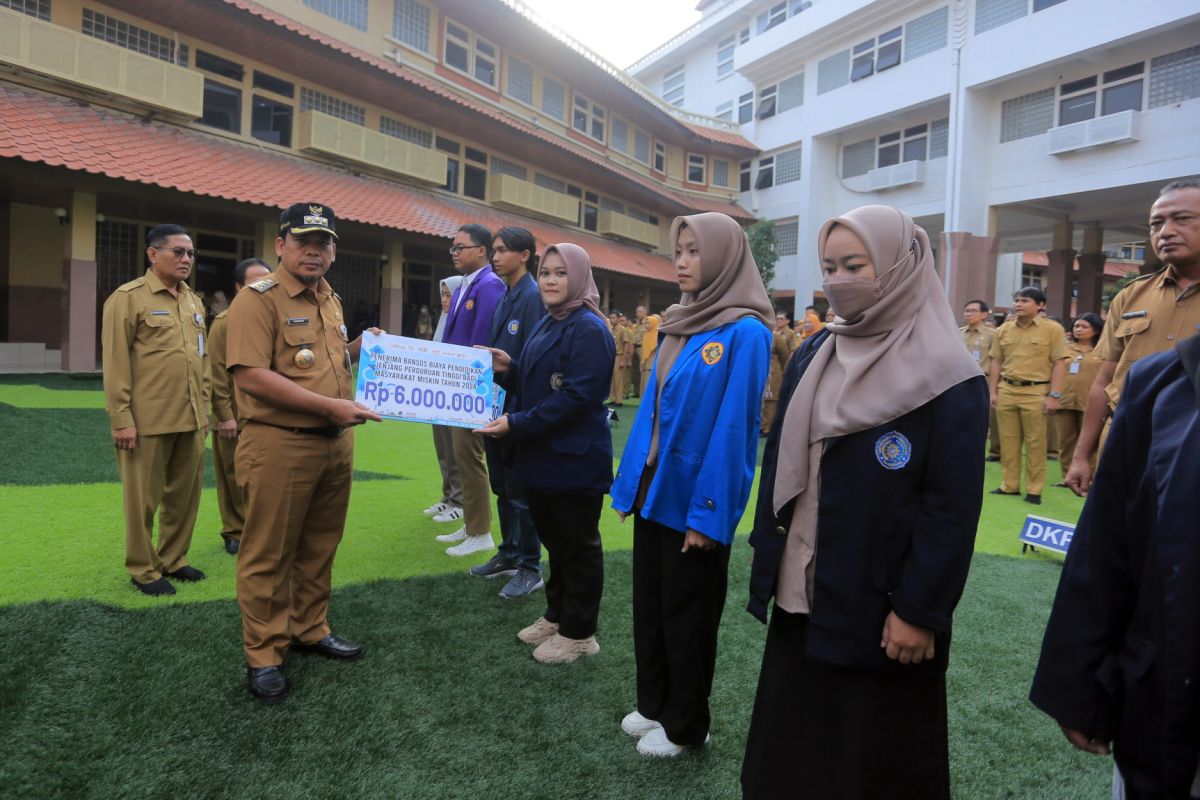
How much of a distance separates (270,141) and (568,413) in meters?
13.8

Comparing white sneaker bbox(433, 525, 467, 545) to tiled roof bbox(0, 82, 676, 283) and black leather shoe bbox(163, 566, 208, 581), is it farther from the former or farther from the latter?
tiled roof bbox(0, 82, 676, 283)

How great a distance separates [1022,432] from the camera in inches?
282

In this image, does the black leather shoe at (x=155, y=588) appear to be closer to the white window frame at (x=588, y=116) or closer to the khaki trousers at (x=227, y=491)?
the khaki trousers at (x=227, y=491)

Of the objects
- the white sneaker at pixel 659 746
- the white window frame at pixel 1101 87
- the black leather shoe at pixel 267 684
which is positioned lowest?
the white sneaker at pixel 659 746

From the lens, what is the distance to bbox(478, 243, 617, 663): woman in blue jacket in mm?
3037

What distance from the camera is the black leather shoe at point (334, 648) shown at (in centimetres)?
308

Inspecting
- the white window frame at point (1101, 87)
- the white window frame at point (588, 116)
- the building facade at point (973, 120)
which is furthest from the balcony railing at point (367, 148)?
the white window frame at point (1101, 87)

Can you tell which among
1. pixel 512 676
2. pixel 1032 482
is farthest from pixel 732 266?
pixel 1032 482

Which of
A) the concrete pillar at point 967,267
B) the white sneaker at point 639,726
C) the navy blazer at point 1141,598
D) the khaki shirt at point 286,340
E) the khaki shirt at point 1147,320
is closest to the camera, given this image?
the navy blazer at point 1141,598

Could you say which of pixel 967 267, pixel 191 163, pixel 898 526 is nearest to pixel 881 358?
pixel 898 526

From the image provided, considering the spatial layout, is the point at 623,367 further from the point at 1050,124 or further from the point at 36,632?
the point at 1050,124

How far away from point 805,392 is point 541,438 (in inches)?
59.3

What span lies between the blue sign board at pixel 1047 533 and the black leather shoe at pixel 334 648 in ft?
13.8

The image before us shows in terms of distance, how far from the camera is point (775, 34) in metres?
25.6
